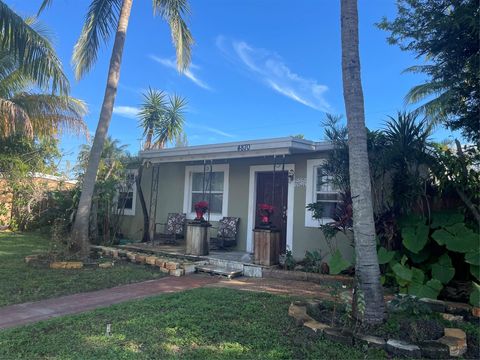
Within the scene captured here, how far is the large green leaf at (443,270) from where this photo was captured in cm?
562

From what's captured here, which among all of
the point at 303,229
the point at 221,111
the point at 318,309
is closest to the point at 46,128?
the point at 303,229

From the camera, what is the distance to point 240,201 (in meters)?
10.4

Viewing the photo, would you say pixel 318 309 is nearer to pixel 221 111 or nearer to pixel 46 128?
pixel 46 128

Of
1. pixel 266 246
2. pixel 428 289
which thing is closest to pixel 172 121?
pixel 266 246

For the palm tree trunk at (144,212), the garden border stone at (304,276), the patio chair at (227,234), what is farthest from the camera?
the palm tree trunk at (144,212)

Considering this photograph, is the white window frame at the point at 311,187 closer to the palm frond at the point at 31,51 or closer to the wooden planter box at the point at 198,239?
the wooden planter box at the point at 198,239

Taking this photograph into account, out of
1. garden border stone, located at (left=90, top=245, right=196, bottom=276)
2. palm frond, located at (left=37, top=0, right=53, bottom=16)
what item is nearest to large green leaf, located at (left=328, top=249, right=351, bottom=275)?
garden border stone, located at (left=90, top=245, right=196, bottom=276)

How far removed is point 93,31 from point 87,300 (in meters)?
7.55

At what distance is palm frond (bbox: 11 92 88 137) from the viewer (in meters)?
12.2

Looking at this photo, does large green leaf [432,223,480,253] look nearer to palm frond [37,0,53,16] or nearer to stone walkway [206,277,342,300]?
stone walkway [206,277,342,300]

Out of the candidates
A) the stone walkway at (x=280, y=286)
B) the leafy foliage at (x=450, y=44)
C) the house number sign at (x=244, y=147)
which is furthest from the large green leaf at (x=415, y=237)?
the house number sign at (x=244, y=147)

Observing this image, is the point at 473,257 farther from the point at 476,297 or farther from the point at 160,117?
the point at 160,117

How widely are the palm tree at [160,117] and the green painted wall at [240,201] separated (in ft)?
19.1

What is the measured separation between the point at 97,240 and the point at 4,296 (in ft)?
20.0
